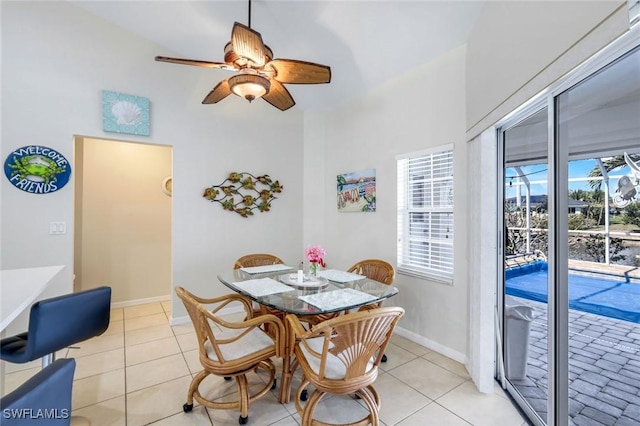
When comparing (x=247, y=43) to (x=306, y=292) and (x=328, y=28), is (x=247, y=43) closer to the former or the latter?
(x=328, y=28)

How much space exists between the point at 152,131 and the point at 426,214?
3410mm

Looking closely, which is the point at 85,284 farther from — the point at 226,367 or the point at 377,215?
the point at 377,215

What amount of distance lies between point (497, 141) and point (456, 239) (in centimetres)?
96

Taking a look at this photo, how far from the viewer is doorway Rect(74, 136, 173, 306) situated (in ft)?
13.3

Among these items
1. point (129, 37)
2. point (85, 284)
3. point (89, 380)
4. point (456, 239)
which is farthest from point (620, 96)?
point (85, 284)

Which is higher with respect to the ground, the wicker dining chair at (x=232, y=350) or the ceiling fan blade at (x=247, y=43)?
the ceiling fan blade at (x=247, y=43)

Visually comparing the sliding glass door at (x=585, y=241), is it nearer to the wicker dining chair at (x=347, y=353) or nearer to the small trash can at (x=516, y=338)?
the small trash can at (x=516, y=338)

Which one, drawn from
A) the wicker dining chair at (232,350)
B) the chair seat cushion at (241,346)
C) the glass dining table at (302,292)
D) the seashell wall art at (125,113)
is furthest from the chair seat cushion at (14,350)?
the seashell wall art at (125,113)

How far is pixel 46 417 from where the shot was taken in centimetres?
90

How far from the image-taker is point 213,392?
2254mm

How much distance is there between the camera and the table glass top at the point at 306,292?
6.60 ft

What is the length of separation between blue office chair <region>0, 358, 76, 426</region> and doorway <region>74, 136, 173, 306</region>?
346 cm

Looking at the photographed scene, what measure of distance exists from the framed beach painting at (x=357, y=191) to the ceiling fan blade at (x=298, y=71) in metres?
1.59

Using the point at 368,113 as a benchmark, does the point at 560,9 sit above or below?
below
